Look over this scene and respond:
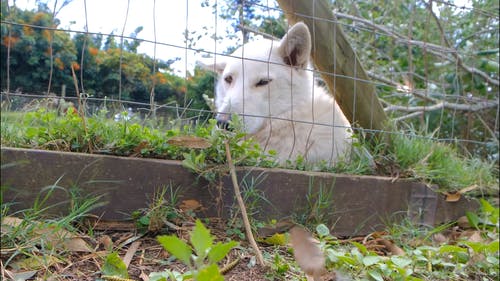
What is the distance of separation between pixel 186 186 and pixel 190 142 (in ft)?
0.66

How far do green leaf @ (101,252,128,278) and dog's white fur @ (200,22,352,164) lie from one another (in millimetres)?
1313

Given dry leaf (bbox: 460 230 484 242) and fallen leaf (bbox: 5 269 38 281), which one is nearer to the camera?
fallen leaf (bbox: 5 269 38 281)

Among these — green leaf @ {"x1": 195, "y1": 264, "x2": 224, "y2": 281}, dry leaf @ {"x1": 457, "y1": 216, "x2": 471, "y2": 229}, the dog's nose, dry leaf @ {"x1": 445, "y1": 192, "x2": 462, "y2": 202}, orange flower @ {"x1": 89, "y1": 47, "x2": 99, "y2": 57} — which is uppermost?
orange flower @ {"x1": 89, "y1": 47, "x2": 99, "y2": 57}

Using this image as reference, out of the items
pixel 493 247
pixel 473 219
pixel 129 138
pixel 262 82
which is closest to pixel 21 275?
pixel 129 138

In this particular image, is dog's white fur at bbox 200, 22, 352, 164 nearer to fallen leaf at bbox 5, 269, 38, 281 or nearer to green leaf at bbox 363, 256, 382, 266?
green leaf at bbox 363, 256, 382, 266

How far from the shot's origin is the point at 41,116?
214cm

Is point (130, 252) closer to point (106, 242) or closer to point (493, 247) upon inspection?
point (106, 242)

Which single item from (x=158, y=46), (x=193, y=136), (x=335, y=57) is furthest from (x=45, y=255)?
(x=335, y=57)

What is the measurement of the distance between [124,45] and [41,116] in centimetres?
51

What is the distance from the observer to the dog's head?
121 inches

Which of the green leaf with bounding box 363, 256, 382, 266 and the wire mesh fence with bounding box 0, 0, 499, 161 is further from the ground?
the wire mesh fence with bounding box 0, 0, 499, 161

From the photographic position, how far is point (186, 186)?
2.06 m

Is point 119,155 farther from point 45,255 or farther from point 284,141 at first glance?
point 284,141

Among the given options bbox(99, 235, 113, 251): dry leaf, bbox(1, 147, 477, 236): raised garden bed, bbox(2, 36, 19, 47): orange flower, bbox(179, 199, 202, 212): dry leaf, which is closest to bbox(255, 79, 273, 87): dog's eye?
bbox(1, 147, 477, 236): raised garden bed
